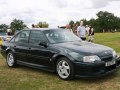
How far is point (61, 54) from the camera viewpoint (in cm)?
741

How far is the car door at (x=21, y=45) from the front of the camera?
350 inches

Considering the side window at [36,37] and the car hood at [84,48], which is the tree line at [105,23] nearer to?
the side window at [36,37]

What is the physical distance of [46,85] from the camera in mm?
7078

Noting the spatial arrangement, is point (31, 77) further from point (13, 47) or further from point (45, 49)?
point (13, 47)

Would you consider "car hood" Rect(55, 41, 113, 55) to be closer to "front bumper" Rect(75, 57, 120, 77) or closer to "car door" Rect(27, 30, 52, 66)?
"front bumper" Rect(75, 57, 120, 77)

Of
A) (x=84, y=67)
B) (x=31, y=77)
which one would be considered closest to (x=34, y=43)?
(x=31, y=77)

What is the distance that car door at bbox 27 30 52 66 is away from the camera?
7.90 meters

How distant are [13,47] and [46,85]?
2.89m

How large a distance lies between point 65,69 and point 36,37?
177 centimetres

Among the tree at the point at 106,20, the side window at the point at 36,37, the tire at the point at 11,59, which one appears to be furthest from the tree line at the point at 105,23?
the side window at the point at 36,37

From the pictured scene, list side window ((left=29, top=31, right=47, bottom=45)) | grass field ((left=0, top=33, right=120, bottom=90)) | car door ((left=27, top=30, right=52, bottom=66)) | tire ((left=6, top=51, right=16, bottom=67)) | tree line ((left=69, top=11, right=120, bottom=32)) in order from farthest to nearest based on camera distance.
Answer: tree line ((left=69, top=11, right=120, bottom=32))
tire ((left=6, top=51, right=16, bottom=67))
side window ((left=29, top=31, right=47, bottom=45))
car door ((left=27, top=30, right=52, bottom=66))
grass field ((left=0, top=33, right=120, bottom=90))

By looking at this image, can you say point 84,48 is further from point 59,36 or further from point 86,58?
point 59,36

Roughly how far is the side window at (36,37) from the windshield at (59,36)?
15 centimetres

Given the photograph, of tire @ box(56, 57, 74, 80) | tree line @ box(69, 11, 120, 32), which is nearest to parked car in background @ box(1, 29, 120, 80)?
tire @ box(56, 57, 74, 80)
